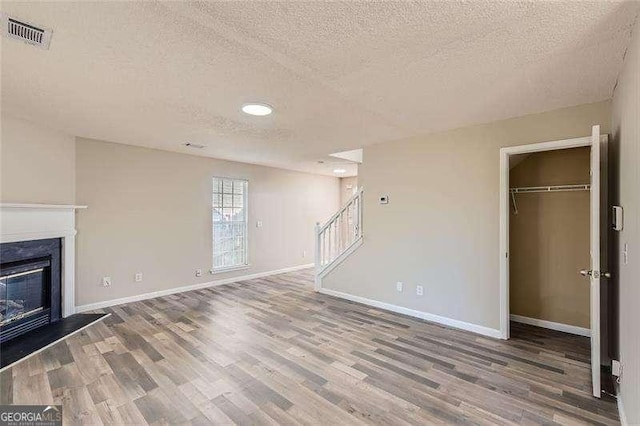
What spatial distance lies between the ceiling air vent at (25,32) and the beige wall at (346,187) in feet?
22.5

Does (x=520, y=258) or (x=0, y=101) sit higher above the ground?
(x=0, y=101)

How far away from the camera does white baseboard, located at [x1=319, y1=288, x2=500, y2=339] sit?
336 centimetres

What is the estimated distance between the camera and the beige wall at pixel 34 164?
10.6 feet

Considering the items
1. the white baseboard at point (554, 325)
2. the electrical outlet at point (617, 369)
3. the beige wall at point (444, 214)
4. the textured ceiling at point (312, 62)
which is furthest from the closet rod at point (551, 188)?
the electrical outlet at point (617, 369)

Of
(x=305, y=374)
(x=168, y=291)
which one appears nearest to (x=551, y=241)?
(x=305, y=374)

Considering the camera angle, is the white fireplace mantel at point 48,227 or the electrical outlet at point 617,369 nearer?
the electrical outlet at point 617,369

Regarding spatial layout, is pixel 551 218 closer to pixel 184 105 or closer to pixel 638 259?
pixel 638 259

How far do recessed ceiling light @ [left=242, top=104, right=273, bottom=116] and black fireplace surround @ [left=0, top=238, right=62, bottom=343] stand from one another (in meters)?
2.91

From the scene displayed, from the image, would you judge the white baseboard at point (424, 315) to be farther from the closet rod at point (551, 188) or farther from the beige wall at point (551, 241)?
the closet rod at point (551, 188)

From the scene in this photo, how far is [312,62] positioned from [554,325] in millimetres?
3959

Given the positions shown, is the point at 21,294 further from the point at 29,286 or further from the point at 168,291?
the point at 168,291

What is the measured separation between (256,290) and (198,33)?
4305 millimetres

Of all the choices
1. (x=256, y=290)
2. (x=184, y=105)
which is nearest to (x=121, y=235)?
(x=256, y=290)

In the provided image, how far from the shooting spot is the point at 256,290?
5.27 m
